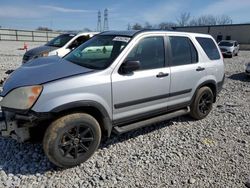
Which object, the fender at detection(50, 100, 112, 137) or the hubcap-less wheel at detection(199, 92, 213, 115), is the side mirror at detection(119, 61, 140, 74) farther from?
the hubcap-less wheel at detection(199, 92, 213, 115)

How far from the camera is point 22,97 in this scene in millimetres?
3111

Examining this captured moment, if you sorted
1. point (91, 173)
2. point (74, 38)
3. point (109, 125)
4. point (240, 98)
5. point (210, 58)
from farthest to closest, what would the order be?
1. point (74, 38)
2. point (240, 98)
3. point (210, 58)
4. point (109, 125)
5. point (91, 173)

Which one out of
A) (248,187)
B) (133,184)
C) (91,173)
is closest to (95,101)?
(91,173)

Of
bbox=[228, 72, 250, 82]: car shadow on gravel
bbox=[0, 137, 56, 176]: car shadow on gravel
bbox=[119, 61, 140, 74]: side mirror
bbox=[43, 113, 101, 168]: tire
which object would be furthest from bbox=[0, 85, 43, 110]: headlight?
bbox=[228, 72, 250, 82]: car shadow on gravel

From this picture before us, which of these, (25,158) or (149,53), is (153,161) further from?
(25,158)

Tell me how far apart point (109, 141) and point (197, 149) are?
1.47 metres

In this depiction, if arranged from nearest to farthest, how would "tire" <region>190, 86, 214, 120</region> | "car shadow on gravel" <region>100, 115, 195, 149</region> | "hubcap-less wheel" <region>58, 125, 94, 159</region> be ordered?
"hubcap-less wheel" <region>58, 125, 94, 159</region> < "car shadow on gravel" <region>100, 115, 195, 149</region> < "tire" <region>190, 86, 214, 120</region>

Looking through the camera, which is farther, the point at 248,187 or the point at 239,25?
the point at 239,25

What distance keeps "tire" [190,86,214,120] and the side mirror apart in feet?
6.39

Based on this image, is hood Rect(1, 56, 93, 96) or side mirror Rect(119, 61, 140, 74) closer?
hood Rect(1, 56, 93, 96)

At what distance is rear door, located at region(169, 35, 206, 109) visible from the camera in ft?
14.6

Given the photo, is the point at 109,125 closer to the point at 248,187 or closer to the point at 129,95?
the point at 129,95

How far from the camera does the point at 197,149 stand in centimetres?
413

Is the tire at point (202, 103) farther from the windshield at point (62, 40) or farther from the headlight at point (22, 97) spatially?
the windshield at point (62, 40)
